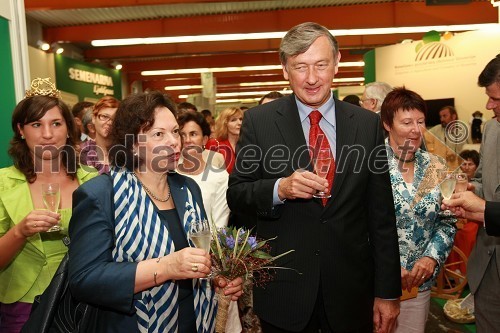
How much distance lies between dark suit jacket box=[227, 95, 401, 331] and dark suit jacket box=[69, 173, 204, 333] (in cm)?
62

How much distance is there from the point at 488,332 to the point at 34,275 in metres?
2.49

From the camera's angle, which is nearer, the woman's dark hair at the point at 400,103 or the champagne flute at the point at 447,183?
the champagne flute at the point at 447,183

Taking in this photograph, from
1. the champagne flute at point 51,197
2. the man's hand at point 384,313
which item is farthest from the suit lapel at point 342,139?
the champagne flute at point 51,197

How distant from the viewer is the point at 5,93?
323 cm

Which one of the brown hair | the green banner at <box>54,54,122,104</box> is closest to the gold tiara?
the brown hair

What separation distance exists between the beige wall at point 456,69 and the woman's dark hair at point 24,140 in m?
8.22

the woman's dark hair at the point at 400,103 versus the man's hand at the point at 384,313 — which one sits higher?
the woman's dark hair at the point at 400,103

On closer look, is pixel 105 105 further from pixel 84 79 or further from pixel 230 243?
pixel 84 79

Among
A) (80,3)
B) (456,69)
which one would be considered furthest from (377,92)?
(80,3)

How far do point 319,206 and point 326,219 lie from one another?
0.21 ft

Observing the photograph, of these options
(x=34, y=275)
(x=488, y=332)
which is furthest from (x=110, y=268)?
(x=488, y=332)

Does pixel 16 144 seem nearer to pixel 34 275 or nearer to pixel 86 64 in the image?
pixel 34 275

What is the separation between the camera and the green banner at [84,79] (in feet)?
42.8

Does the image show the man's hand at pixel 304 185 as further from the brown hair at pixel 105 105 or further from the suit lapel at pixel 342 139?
the brown hair at pixel 105 105
